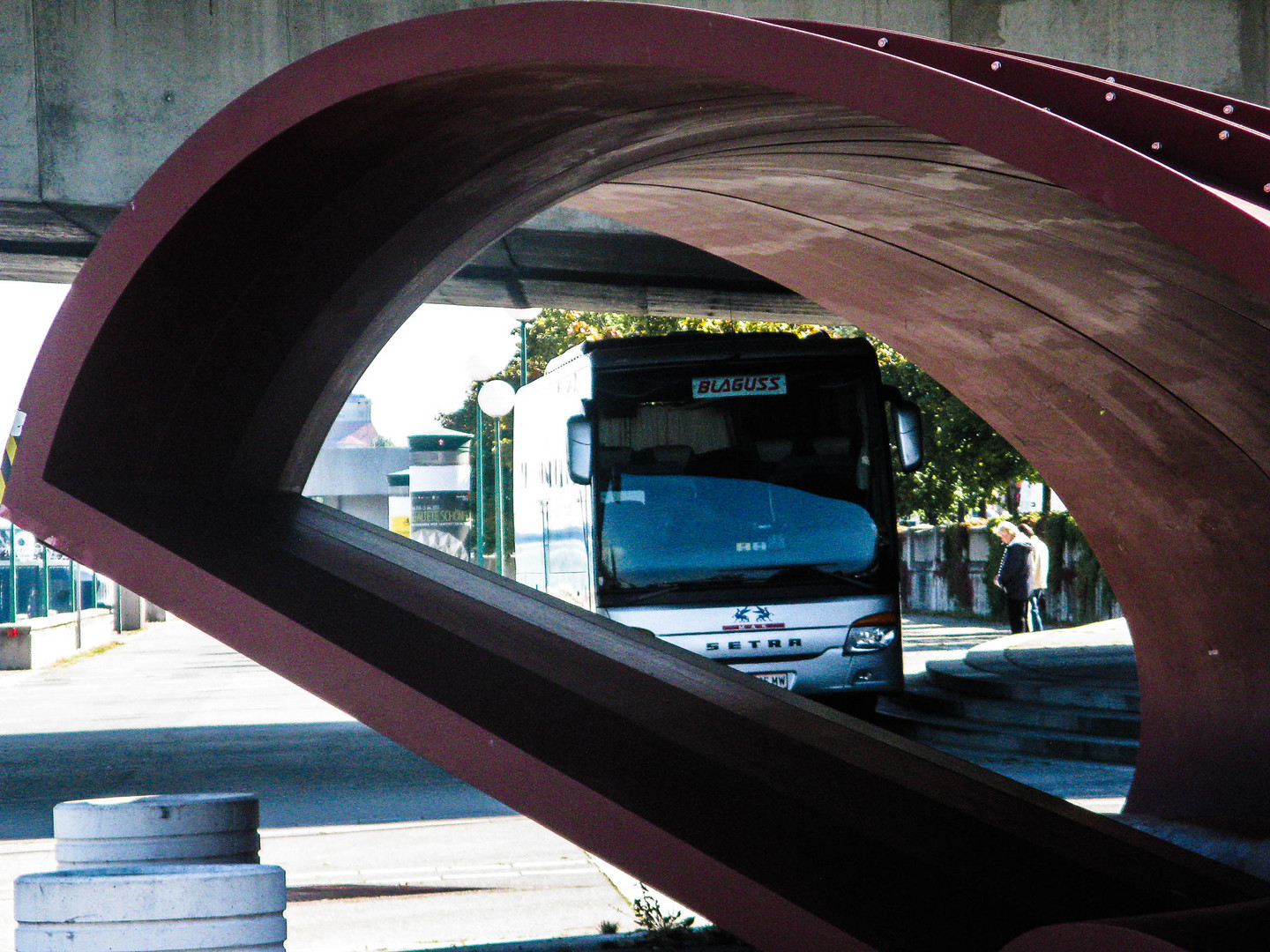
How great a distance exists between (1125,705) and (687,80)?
10.1m

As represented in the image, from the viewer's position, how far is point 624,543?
1309 cm

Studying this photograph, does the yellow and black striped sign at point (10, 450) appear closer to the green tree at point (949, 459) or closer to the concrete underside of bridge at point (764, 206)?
the concrete underside of bridge at point (764, 206)

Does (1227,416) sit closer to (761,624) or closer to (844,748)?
(844,748)

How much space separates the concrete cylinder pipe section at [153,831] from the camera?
430cm

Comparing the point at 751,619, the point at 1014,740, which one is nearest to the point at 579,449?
Result: the point at 751,619

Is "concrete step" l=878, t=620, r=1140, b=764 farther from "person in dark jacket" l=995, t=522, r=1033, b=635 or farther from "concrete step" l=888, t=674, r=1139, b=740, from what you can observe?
"person in dark jacket" l=995, t=522, r=1033, b=635

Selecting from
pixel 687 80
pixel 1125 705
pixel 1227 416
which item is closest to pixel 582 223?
pixel 1125 705

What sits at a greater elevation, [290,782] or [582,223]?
[582,223]

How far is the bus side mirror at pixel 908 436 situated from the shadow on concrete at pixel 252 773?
4.41 metres

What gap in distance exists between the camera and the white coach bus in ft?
42.1

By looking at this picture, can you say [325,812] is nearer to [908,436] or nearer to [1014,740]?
[908,436]

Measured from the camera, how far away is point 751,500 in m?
13.0

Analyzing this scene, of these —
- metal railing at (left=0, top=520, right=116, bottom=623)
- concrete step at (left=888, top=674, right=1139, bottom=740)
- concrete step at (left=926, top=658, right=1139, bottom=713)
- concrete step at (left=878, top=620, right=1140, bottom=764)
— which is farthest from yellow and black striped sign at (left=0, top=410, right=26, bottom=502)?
metal railing at (left=0, top=520, right=116, bottom=623)

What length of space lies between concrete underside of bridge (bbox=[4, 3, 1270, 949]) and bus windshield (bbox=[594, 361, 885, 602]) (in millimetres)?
5505
